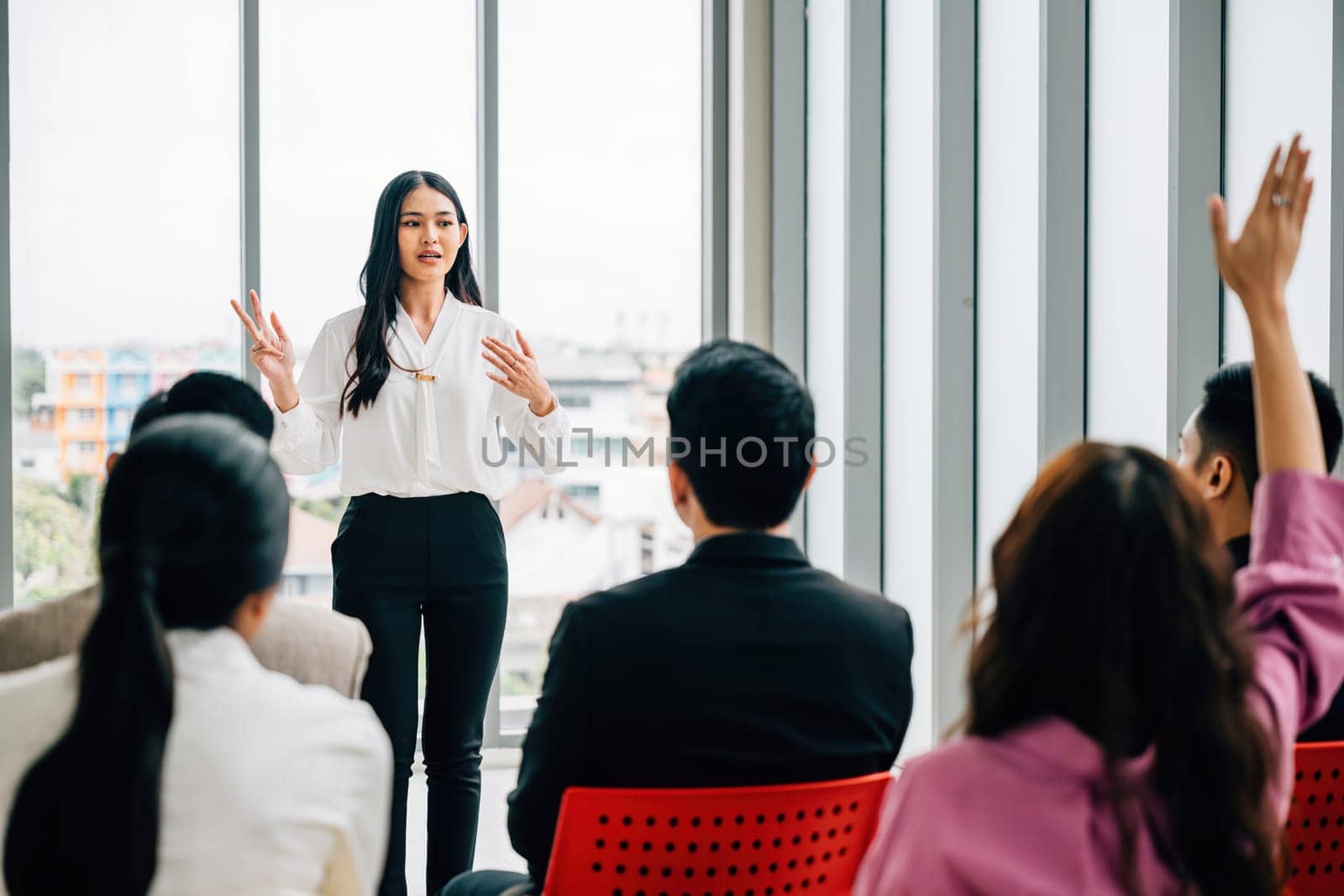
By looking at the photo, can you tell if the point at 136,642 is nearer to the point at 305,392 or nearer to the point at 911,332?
the point at 305,392

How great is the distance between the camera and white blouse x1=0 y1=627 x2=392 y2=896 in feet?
3.05

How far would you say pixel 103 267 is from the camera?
3527 millimetres

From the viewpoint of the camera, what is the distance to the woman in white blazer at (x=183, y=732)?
912 mm

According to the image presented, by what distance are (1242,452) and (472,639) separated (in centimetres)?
158

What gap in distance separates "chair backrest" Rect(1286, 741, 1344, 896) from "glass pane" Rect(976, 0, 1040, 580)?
1.37m

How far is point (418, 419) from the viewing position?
2.50 meters

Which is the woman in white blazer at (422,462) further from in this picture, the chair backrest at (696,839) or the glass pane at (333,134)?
the chair backrest at (696,839)

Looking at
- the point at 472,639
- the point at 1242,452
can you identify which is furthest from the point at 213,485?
the point at 472,639

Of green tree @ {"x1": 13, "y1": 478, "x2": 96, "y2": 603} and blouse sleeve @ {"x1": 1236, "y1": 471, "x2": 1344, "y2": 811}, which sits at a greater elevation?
blouse sleeve @ {"x1": 1236, "y1": 471, "x2": 1344, "y2": 811}

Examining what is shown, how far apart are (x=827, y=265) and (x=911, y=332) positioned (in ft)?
1.75

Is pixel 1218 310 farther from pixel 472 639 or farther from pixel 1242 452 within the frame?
pixel 472 639

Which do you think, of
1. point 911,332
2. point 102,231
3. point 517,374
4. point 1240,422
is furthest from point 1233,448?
point 102,231

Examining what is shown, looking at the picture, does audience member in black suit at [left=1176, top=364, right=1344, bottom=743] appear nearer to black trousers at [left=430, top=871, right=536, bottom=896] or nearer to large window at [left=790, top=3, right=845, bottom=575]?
black trousers at [left=430, top=871, right=536, bottom=896]

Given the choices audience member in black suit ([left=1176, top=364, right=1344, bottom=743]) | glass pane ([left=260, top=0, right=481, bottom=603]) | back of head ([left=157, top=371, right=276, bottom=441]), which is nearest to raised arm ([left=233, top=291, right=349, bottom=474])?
back of head ([left=157, top=371, right=276, bottom=441])
